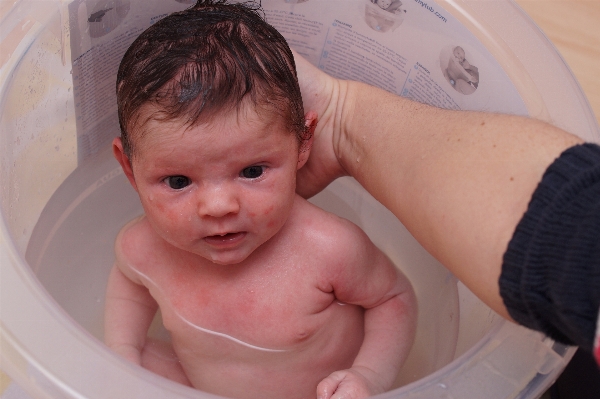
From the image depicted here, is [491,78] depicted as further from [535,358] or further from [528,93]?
[535,358]

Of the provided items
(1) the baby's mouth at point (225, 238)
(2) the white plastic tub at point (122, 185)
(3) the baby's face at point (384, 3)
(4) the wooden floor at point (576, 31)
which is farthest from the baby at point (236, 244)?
(4) the wooden floor at point (576, 31)

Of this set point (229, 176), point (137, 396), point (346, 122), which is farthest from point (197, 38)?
point (137, 396)

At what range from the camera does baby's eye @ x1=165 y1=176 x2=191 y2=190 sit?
695 mm

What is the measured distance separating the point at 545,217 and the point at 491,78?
15.9 inches

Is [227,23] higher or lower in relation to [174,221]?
higher

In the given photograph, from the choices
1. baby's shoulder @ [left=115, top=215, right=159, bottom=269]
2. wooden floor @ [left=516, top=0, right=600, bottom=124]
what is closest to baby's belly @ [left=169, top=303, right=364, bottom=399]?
baby's shoulder @ [left=115, top=215, right=159, bottom=269]

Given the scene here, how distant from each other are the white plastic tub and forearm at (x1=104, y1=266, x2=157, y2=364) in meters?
0.03

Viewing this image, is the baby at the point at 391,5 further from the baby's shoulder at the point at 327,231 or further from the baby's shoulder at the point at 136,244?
the baby's shoulder at the point at 136,244

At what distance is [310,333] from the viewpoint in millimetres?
819

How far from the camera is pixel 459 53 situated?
2.87 feet

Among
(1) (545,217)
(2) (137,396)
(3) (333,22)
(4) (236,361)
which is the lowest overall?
(4) (236,361)

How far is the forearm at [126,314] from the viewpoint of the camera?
88cm

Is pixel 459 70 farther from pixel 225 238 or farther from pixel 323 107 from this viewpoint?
pixel 225 238

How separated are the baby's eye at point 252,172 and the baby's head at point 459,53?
363 millimetres
